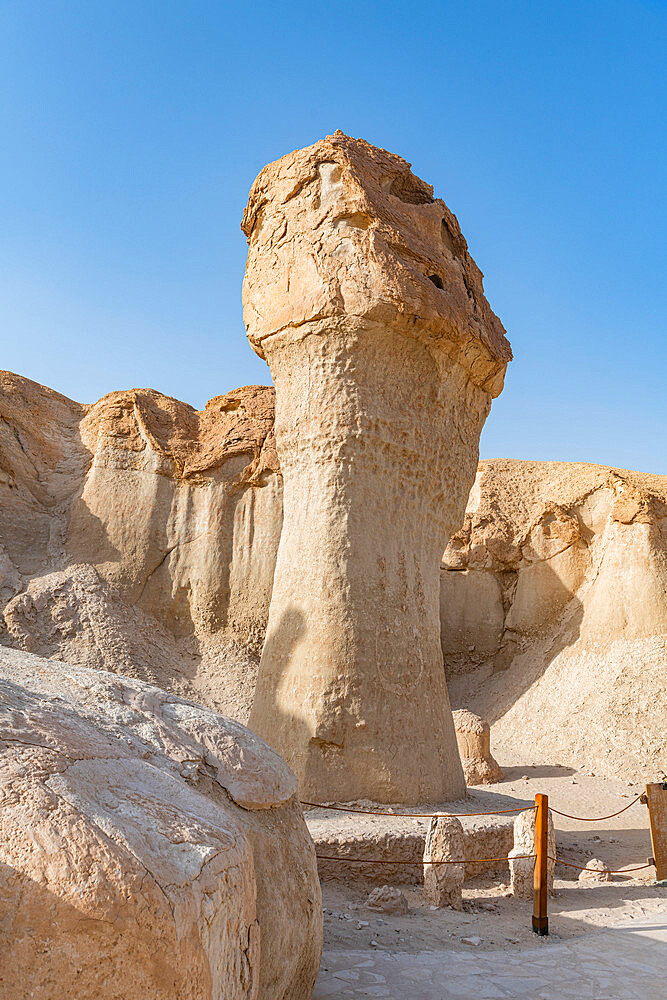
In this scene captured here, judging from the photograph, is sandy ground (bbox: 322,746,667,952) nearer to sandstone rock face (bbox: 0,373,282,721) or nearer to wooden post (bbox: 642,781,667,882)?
wooden post (bbox: 642,781,667,882)

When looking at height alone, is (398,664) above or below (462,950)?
above

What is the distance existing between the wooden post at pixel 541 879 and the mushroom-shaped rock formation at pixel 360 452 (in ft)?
6.06

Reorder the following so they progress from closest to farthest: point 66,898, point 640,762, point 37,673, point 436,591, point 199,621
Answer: point 66,898 < point 37,673 < point 436,591 < point 640,762 < point 199,621

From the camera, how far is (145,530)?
11.9 metres

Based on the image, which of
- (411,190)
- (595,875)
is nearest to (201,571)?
(411,190)

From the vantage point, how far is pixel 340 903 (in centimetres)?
498

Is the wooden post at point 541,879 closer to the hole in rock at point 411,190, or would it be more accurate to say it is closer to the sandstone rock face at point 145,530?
the hole in rock at point 411,190

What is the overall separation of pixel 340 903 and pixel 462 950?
1.14 m

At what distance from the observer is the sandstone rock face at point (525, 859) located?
5527 millimetres

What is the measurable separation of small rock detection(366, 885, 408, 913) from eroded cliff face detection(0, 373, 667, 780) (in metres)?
5.95

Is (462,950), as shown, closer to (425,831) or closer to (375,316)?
(425,831)

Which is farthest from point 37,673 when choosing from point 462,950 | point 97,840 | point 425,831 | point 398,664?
point 398,664

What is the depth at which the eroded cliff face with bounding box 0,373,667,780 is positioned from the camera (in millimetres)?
10945

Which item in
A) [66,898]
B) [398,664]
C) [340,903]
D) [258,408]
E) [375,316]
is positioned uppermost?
[258,408]
